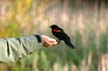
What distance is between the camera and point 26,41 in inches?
126

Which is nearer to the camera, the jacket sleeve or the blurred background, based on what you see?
the jacket sleeve

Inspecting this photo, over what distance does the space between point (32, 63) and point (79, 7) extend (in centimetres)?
→ 537

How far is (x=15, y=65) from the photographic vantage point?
4.95 meters

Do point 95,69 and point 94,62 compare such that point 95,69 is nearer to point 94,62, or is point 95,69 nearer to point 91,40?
point 94,62

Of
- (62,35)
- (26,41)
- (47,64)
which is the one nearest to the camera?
(26,41)

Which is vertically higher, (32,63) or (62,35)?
(62,35)

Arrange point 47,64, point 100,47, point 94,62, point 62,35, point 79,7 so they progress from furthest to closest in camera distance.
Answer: point 79,7 → point 100,47 → point 94,62 → point 47,64 → point 62,35

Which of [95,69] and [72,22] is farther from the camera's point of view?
[72,22]

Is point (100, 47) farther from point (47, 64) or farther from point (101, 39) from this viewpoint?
point (47, 64)

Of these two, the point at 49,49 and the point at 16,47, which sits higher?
the point at 16,47

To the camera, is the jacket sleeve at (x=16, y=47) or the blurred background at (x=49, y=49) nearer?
the jacket sleeve at (x=16, y=47)

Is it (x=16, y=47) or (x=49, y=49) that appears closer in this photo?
(x=16, y=47)

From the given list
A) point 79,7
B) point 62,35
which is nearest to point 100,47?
point 62,35

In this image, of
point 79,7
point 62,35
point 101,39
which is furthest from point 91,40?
point 79,7
